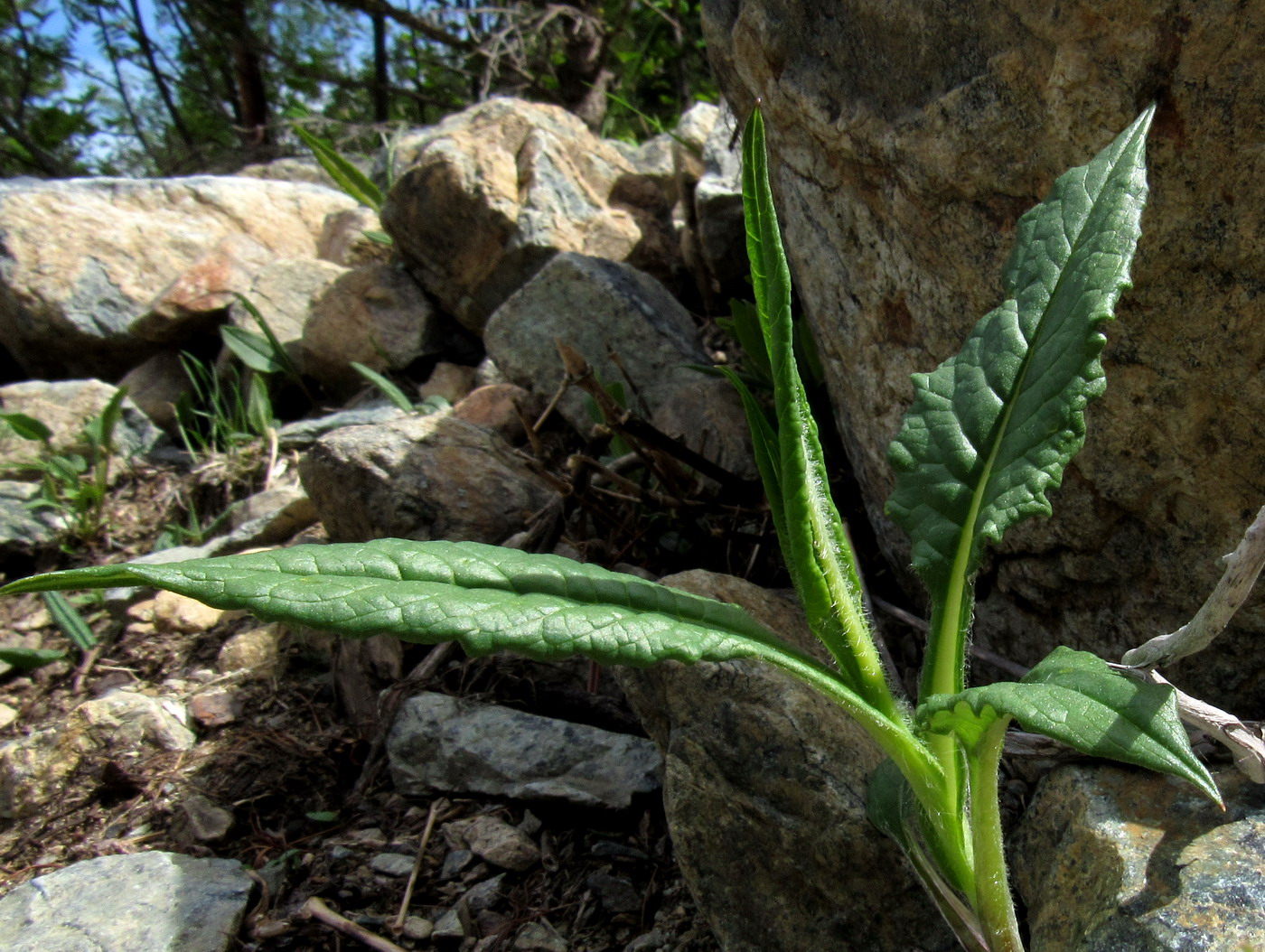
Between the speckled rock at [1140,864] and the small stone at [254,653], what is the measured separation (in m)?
1.74

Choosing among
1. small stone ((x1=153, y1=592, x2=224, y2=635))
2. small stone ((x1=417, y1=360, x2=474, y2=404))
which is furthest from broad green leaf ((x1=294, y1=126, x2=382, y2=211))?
small stone ((x1=153, y1=592, x2=224, y2=635))

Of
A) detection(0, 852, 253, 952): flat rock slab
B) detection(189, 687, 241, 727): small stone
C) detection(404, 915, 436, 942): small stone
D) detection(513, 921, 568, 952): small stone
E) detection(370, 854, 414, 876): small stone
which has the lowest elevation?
detection(404, 915, 436, 942): small stone

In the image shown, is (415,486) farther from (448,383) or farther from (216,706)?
(448,383)

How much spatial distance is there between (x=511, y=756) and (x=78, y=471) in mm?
2282

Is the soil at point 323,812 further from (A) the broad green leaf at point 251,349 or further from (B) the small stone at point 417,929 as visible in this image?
(A) the broad green leaf at point 251,349

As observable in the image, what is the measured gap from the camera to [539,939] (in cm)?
161

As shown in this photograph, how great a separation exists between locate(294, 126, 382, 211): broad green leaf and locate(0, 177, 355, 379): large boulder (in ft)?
1.59

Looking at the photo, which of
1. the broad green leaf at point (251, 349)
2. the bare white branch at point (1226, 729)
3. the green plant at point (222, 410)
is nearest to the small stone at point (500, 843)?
the bare white branch at point (1226, 729)

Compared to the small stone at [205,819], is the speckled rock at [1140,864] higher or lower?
higher

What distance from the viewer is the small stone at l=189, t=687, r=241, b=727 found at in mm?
2260

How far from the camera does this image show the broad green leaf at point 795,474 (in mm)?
1203

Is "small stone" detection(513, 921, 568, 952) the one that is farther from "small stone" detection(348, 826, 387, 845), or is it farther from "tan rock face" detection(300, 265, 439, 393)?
"tan rock face" detection(300, 265, 439, 393)

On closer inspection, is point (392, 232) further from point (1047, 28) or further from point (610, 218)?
point (1047, 28)

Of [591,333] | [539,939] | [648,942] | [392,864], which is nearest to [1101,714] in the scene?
[648,942]
